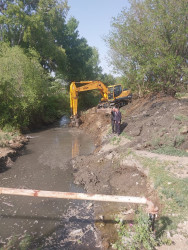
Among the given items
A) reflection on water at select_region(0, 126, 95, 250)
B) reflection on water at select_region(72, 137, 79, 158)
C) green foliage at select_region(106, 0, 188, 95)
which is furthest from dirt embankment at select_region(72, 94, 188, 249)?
green foliage at select_region(106, 0, 188, 95)

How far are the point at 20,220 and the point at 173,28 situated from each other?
48.1 feet

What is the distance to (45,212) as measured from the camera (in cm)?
611

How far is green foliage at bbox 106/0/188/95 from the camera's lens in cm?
1397

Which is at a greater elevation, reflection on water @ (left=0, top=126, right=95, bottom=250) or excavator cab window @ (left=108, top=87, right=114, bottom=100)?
excavator cab window @ (left=108, top=87, right=114, bottom=100)

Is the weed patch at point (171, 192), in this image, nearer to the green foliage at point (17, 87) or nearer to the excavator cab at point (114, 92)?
the green foliage at point (17, 87)

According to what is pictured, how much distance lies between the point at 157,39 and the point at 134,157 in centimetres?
986

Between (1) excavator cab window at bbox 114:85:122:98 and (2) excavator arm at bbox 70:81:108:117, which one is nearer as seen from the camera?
(2) excavator arm at bbox 70:81:108:117

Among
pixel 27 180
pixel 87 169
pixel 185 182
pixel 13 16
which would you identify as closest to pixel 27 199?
pixel 27 180

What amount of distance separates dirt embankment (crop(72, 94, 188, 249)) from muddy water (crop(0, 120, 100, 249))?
1.56 feet

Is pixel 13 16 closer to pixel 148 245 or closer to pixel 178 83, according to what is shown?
pixel 178 83

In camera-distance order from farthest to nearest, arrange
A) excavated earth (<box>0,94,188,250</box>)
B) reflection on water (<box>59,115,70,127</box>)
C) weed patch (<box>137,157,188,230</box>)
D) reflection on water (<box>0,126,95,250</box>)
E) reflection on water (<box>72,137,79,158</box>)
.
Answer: reflection on water (<box>59,115,70,127</box>)
reflection on water (<box>72,137,79,158</box>)
excavated earth (<box>0,94,188,250</box>)
reflection on water (<box>0,126,95,250</box>)
weed patch (<box>137,157,188,230</box>)

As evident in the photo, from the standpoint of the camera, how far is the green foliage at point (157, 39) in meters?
14.0

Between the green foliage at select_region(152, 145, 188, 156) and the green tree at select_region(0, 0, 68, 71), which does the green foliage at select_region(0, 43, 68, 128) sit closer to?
the green tree at select_region(0, 0, 68, 71)

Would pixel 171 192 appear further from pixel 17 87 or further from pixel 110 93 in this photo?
pixel 110 93
